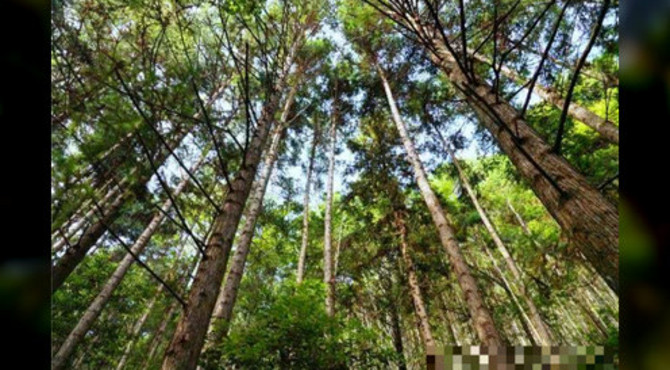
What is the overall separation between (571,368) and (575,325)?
699 inches

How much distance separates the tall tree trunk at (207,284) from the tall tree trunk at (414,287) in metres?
5.66

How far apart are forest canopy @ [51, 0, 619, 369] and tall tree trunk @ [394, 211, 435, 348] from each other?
0.24ft

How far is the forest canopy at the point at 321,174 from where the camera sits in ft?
8.02

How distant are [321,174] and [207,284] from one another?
38.2 ft

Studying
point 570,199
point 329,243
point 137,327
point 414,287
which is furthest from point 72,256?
point 137,327

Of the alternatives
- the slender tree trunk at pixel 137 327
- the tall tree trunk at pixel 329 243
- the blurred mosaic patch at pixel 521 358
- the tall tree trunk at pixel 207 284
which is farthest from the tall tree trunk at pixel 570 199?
the slender tree trunk at pixel 137 327

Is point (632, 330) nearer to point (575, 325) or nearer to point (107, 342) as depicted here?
point (107, 342)

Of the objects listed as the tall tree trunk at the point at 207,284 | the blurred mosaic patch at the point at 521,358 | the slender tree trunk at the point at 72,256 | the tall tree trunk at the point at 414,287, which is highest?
the tall tree trunk at the point at 414,287

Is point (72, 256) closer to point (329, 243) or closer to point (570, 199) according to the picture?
point (329, 243)

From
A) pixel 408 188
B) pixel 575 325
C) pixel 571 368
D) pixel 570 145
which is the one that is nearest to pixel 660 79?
pixel 571 368

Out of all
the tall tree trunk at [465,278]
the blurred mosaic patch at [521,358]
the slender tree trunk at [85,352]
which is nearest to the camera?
the blurred mosaic patch at [521,358]

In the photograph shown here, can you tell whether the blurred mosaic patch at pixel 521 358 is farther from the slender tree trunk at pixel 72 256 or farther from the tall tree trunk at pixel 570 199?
the slender tree trunk at pixel 72 256

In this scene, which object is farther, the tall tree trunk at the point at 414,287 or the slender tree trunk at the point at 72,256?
the tall tree trunk at the point at 414,287
